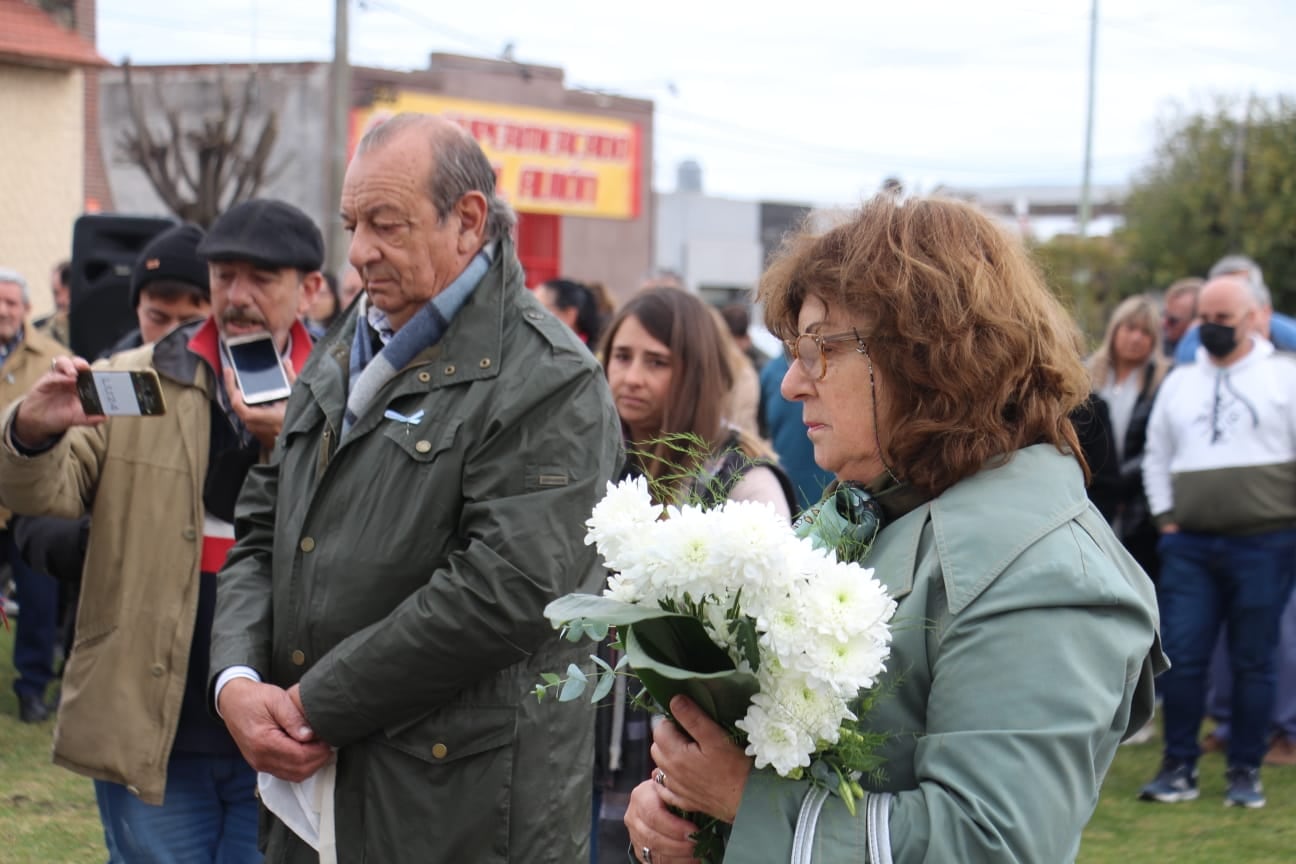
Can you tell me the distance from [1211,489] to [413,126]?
4.51 metres

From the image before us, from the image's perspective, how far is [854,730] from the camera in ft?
5.94

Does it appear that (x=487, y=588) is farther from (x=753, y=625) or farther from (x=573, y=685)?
(x=753, y=625)

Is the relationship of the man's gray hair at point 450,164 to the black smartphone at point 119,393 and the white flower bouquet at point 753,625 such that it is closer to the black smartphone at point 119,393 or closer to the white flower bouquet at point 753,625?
the black smartphone at point 119,393

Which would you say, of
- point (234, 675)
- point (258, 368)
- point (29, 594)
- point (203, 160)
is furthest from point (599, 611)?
point (203, 160)

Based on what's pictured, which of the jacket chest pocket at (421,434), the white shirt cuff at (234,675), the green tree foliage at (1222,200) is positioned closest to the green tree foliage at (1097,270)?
the green tree foliage at (1222,200)

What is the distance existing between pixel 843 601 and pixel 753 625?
131mm

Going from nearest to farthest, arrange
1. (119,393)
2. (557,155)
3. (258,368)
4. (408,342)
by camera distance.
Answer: (408,342), (119,393), (258,368), (557,155)

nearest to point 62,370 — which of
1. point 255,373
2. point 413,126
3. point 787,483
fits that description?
point 255,373

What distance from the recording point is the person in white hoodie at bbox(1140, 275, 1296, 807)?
6.18m

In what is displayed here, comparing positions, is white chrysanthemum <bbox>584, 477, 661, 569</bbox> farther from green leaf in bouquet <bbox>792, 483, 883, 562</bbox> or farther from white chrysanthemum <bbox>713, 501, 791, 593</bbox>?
green leaf in bouquet <bbox>792, 483, 883, 562</bbox>

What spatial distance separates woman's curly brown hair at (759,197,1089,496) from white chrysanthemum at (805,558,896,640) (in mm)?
339

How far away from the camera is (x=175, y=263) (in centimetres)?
428

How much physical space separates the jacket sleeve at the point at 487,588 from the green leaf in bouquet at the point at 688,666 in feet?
3.13

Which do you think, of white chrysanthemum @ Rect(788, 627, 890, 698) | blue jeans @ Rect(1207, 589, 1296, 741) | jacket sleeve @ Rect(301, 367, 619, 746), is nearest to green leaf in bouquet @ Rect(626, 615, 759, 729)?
white chrysanthemum @ Rect(788, 627, 890, 698)
